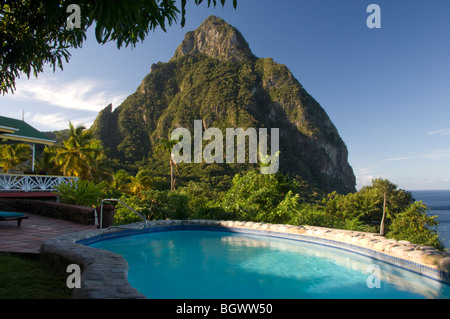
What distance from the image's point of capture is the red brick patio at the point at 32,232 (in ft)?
15.7

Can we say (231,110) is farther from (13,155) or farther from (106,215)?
(106,215)

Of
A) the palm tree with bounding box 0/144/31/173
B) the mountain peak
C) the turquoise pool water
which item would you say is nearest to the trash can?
the turquoise pool water

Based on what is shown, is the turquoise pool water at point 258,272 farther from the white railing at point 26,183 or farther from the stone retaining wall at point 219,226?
the white railing at point 26,183

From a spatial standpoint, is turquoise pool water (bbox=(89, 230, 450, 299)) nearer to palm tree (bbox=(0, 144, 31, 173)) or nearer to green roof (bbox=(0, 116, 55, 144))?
green roof (bbox=(0, 116, 55, 144))

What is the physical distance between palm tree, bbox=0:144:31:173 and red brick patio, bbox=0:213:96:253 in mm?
13393

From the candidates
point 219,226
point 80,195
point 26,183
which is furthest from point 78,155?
point 219,226

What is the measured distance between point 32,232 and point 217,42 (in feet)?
266

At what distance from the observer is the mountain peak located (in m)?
75.4

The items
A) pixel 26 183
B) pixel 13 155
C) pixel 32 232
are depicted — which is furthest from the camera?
pixel 13 155

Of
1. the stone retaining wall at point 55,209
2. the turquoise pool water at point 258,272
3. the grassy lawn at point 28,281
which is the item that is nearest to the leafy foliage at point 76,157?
the stone retaining wall at point 55,209

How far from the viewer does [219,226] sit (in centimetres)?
934

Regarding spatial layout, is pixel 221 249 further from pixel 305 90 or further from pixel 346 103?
pixel 305 90

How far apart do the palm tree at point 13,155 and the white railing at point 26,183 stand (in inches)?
342

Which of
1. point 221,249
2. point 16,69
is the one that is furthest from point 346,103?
point 16,69
